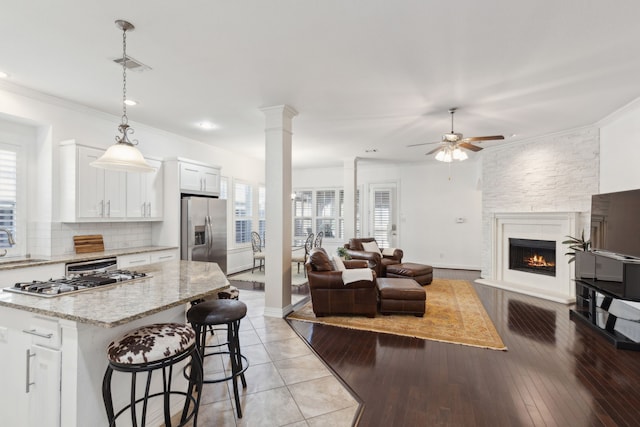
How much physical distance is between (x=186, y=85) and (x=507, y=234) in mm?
6206

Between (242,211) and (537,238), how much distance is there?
20.0 feet

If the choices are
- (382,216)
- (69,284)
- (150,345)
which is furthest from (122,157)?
(382,216)

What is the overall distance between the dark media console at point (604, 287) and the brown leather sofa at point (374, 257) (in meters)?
2.94

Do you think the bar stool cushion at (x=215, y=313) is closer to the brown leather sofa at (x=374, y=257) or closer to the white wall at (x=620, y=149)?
the brown leather sofa at (x=374, y=257)

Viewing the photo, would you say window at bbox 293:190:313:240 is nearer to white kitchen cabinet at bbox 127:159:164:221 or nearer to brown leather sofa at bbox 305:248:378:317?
white kitchen cabinet at bbox 127:159:164:221

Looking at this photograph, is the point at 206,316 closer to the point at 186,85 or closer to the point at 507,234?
the point at 186,85

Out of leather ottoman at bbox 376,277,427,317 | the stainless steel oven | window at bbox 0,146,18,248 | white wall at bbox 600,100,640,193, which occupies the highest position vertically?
white wall at bbox 600,100,640,193

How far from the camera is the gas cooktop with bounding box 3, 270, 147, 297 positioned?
192 cm

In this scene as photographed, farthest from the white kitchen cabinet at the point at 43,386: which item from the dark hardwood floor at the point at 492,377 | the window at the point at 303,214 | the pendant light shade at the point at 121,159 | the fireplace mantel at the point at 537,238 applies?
the window at the point at 303,214

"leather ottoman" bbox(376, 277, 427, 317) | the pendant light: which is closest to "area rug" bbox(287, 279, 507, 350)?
"leather ottoman" bbox(376, 277, 427, 317)

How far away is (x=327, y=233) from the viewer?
9.30 m

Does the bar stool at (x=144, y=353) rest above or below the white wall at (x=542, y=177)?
below

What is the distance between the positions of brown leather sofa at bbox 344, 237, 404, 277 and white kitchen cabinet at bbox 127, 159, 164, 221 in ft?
11.6

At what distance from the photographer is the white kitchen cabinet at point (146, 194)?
4664 millimetres
